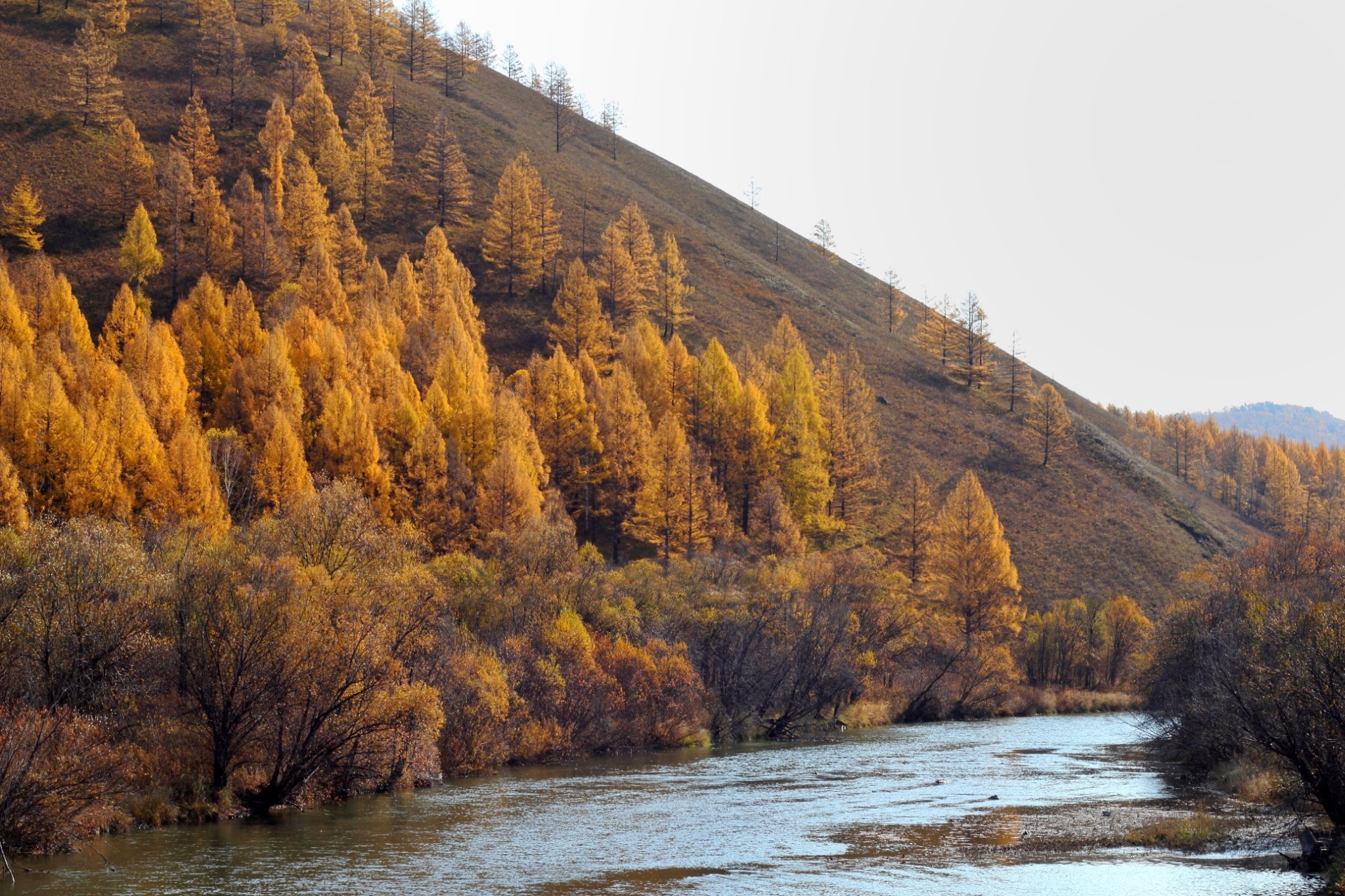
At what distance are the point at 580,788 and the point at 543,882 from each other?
662 inches

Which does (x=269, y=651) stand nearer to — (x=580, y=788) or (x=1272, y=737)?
(x=580, y=788)

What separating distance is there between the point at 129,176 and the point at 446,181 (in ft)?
138

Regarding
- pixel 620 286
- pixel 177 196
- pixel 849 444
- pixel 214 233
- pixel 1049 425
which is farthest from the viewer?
pixel 1049 425

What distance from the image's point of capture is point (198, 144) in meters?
136

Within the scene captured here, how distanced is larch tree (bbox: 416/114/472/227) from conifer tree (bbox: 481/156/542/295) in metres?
11.6

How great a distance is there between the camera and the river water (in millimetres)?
26453

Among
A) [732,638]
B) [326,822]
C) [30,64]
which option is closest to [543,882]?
[326,822]

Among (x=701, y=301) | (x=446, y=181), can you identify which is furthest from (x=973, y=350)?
(x=446, y=181)

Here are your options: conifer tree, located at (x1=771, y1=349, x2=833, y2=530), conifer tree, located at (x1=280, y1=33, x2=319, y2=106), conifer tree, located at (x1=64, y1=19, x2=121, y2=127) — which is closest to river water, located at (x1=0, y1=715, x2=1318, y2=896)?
conifer tree, located at (x1=771, y1=349, x2=833, y2=530)

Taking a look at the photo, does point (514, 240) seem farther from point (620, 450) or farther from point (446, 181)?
point (620, 450)

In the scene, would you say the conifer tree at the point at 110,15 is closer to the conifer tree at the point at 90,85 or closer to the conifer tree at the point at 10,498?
the conifer tree at the point at 90,85

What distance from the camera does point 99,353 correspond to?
90062mm

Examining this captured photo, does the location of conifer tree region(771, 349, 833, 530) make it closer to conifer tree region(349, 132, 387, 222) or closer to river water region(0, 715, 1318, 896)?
river water region(0, 715, 1318, 896)

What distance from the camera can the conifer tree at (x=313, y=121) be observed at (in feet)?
489
